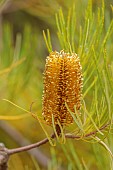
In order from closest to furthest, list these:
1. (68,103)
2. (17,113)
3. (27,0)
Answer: (68,103)
(17,113)
(27,0)

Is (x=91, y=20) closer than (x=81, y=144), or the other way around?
(x=91, y=20)

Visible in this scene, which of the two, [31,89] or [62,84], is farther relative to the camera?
[31,89]

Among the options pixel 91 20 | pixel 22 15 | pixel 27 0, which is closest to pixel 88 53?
pixel 91 20

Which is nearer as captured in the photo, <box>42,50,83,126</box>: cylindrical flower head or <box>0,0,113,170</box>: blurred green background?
<box>42,50,83,126</box>: cylindrical flower head

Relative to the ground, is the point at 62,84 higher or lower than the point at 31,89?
lower

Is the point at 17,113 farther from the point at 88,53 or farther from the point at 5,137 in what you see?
the point at 5,137
